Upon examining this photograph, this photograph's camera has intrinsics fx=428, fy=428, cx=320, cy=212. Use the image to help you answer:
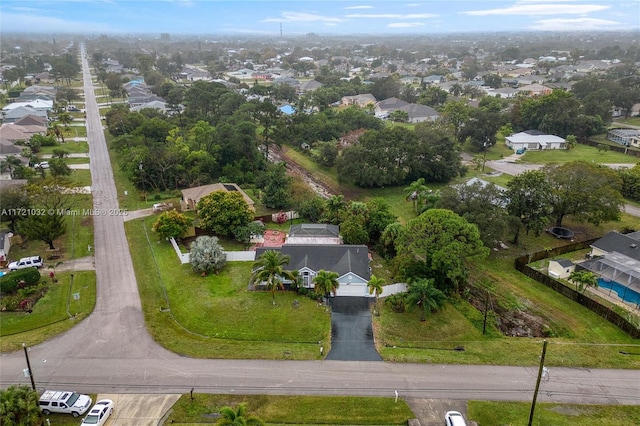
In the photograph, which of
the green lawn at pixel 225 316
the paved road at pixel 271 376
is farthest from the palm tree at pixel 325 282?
the paved road at pixel 271 376

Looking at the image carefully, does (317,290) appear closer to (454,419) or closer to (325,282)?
(325,282)

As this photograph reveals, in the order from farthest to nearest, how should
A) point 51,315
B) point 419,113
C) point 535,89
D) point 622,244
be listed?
1. point 535,89
2. point 419,113
3. point 622,244
4. point 51,315

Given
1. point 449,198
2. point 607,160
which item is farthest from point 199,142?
point 607,160

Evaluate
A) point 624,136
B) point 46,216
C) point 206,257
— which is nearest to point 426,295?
point 206,257

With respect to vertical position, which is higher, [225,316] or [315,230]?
[315,230]

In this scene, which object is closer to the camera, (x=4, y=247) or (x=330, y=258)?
(x=330, y=258)

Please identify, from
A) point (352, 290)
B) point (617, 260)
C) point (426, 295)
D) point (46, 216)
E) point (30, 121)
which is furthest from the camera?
point (30, 121)

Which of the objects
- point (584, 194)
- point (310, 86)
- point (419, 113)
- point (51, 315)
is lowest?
point (51, 315)
